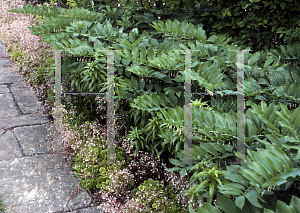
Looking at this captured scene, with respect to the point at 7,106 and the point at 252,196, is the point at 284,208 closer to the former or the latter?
the point at 252,196

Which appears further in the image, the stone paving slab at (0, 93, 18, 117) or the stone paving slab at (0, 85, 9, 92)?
the stone paving slab at (0, 85, 9, 92)

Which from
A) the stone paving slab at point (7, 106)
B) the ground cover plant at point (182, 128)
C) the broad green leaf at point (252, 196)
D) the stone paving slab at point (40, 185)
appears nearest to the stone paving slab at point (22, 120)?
the stone paving slab at point (7, 106)

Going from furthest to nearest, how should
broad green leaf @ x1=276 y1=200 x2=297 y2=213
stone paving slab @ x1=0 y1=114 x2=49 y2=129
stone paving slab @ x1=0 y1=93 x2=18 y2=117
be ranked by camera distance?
1. stone paving slab @ x1=0 y1=93 x2=18 y2=117
2. stone paving slab @ x1=0 y1=114 x2=49 y2=129
3. broad green leaf @ x1=276 y1=200 x2=297 y2=213

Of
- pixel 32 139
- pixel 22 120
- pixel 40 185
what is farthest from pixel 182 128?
pixel 22 120

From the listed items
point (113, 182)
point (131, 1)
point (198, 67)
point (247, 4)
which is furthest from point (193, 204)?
point (131, 1)

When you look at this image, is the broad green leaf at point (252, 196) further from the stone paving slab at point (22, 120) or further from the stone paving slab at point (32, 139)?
the stone paving slab at point (22, 120)

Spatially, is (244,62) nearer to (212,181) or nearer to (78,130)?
(212,181)

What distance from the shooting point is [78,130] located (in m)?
2.85

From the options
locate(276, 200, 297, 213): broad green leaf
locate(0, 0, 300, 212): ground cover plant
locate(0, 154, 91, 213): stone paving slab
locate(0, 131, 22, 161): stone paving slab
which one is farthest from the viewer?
locate(0, 131, 22, 161): stone paving slab

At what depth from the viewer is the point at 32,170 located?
2445 mm

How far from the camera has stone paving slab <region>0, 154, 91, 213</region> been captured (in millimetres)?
2100

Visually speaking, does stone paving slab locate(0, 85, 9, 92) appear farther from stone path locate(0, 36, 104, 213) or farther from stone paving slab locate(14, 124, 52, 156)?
stone paving slab locate(14, 124, 52, 156)

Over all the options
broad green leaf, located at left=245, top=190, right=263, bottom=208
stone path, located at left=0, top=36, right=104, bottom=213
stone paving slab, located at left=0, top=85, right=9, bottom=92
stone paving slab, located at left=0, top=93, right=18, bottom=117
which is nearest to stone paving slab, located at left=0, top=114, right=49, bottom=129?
stone path, located at left=0, top=36, right=104, bottom=213

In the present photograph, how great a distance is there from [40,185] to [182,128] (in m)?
1.39
